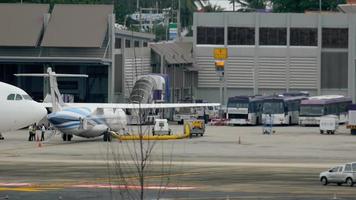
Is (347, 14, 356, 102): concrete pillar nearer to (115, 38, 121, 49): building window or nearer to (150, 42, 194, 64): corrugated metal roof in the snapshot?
(150, 42, 194, 64): corrugated metal roof

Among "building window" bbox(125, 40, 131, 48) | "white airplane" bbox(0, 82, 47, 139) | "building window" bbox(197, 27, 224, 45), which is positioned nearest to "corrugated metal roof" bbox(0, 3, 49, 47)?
"building window" bbox(125, 40, 131, 48)

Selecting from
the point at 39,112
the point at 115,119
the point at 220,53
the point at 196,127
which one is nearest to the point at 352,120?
the point at 196,127

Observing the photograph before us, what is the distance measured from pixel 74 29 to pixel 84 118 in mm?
29504

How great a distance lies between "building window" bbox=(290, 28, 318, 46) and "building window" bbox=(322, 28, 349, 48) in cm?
124

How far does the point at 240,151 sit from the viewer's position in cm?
8281

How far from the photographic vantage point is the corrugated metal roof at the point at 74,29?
382ft

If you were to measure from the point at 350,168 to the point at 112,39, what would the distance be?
63301mm

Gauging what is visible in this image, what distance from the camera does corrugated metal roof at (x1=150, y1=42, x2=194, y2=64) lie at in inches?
5418

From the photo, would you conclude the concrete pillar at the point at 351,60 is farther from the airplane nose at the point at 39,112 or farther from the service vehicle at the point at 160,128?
the airplane nose at the point at 39,112

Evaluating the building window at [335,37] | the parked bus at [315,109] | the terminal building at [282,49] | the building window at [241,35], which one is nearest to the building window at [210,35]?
the terminal building at [282,49]

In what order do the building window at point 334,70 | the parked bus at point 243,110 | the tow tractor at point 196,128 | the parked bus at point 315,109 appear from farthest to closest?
the building window at point 334,70 < the parked bus at point 243,110 < the parked bus at point 315,109 < the tow tractor at point 196,128

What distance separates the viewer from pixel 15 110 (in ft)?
192

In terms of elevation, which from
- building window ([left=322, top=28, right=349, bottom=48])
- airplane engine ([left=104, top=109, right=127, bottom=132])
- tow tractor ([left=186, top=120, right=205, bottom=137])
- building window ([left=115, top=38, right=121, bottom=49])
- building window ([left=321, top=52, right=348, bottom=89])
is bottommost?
tow tractor ([left=186, top=120, right=205, bottom=137])

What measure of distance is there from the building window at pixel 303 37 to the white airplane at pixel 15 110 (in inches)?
3384
